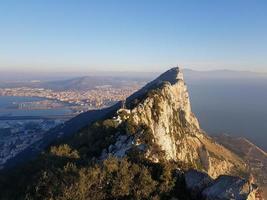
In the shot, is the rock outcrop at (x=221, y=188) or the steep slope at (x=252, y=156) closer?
the rock outcrop at (x=221, y=188)

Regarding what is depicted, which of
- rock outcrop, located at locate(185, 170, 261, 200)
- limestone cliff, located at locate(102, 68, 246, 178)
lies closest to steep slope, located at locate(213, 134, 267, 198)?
limestone cliff, located at locate(102, 68, 246, 178)

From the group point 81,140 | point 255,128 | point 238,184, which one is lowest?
point 255,128

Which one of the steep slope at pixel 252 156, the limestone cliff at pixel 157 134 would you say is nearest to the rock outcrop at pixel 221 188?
the limestone cliff at pixel 157 134

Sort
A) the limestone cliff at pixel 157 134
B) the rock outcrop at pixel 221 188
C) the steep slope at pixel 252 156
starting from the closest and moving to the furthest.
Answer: the rock outcrop at pixel 221 188
the limestone cliff at pixel 157 134
the steep slope at pixel 252 156

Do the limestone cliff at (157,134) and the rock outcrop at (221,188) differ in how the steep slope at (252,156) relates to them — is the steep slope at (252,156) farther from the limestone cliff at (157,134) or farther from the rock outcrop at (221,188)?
the rock outcrop at (221,188)

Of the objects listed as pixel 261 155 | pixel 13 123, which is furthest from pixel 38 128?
pixel 261 155

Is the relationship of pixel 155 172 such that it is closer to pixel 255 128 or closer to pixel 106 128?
pixel 106 128

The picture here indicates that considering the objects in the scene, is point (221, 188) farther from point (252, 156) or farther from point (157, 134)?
point (252, 156)

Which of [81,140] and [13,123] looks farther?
[13,123]

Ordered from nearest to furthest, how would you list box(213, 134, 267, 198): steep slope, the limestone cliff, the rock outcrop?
the rock outcrop
the limestone cliff
box(213, 134, 267, 198): steep slope

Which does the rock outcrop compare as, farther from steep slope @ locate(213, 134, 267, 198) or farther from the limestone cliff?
steep slope @ locate(213, 134, 267, 198)

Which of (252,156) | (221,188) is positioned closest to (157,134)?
(221,188)
